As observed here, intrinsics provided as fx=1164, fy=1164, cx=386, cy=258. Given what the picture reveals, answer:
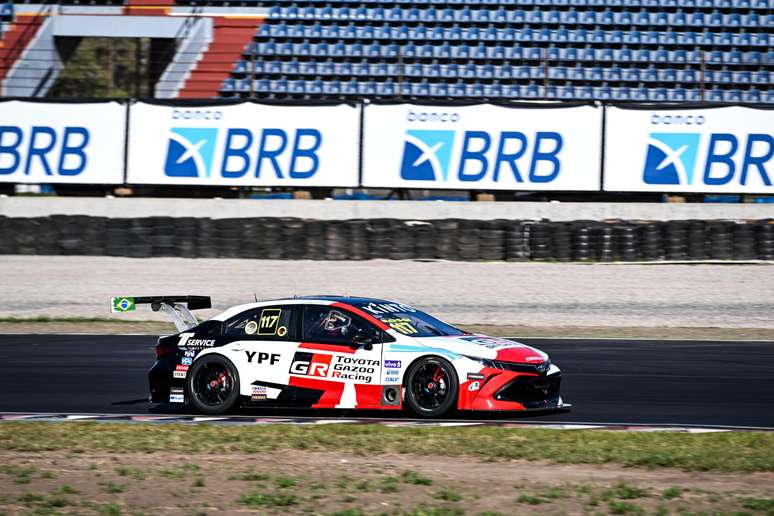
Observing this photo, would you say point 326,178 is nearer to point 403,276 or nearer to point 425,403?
point 403,276

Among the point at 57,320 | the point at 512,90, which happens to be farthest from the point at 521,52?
the point at 57,320

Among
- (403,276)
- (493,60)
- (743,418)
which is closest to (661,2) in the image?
(493,60)

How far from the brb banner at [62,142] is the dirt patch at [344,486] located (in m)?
19.4

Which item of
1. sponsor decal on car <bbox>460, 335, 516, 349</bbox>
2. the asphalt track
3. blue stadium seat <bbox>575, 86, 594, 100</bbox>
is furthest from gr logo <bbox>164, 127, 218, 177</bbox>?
sponsor decal on car <bbox>460, 335, 516, 349</bbox>

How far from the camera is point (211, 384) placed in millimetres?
10141

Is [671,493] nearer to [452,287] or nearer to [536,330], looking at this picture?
[536,330]

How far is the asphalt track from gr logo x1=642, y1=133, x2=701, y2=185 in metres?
10.6

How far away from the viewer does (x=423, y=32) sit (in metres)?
30.6

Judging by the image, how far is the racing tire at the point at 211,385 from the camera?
1008 cm

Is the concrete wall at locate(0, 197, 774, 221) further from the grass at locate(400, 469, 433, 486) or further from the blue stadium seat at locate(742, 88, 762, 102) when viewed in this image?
the grass at locate(400, 469, 433, 486)

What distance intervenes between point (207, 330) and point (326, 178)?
15.9m

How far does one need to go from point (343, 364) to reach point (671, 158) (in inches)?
670

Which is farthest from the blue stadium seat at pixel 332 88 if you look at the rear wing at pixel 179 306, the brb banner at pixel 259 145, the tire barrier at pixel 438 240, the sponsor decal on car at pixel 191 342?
the sponsor decal on car at pixel 191 342

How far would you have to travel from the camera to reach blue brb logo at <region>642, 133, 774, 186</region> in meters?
25.2
